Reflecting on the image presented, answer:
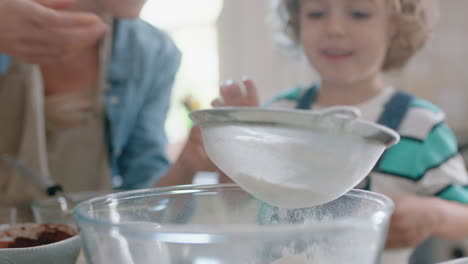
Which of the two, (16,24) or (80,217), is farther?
(16,24)

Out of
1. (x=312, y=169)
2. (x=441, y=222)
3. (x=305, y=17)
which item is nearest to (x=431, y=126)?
(x=441, y=222)

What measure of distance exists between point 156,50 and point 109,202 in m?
0.80

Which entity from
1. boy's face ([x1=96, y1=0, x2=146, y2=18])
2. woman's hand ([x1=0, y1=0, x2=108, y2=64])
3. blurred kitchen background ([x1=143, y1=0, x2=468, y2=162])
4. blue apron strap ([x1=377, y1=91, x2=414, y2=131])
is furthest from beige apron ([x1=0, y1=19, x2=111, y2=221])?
blue apron strap ([x1=377, y1=91, x2=414, y2=131])

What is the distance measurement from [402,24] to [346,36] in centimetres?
A: 14

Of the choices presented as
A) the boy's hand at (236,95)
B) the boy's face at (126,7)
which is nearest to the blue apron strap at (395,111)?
the boy's hand at (236,95)

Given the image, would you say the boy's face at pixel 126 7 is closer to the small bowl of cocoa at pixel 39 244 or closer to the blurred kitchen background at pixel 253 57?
the small bowl of cocoa at pixel 39 244

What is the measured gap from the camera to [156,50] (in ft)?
3.69

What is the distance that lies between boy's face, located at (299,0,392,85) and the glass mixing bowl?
49 centimetres

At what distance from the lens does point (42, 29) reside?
0.61 m

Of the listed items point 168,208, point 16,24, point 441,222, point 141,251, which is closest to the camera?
point 141,251

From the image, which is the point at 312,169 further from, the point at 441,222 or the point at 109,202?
the point at 441,222

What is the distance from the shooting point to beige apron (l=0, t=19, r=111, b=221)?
3.10 ft

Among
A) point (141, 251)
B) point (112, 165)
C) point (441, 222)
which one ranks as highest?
point (141, 251)

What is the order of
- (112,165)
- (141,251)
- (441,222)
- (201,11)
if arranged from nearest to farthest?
(141,251)
(441,222)
(112,165)
(201,11)
